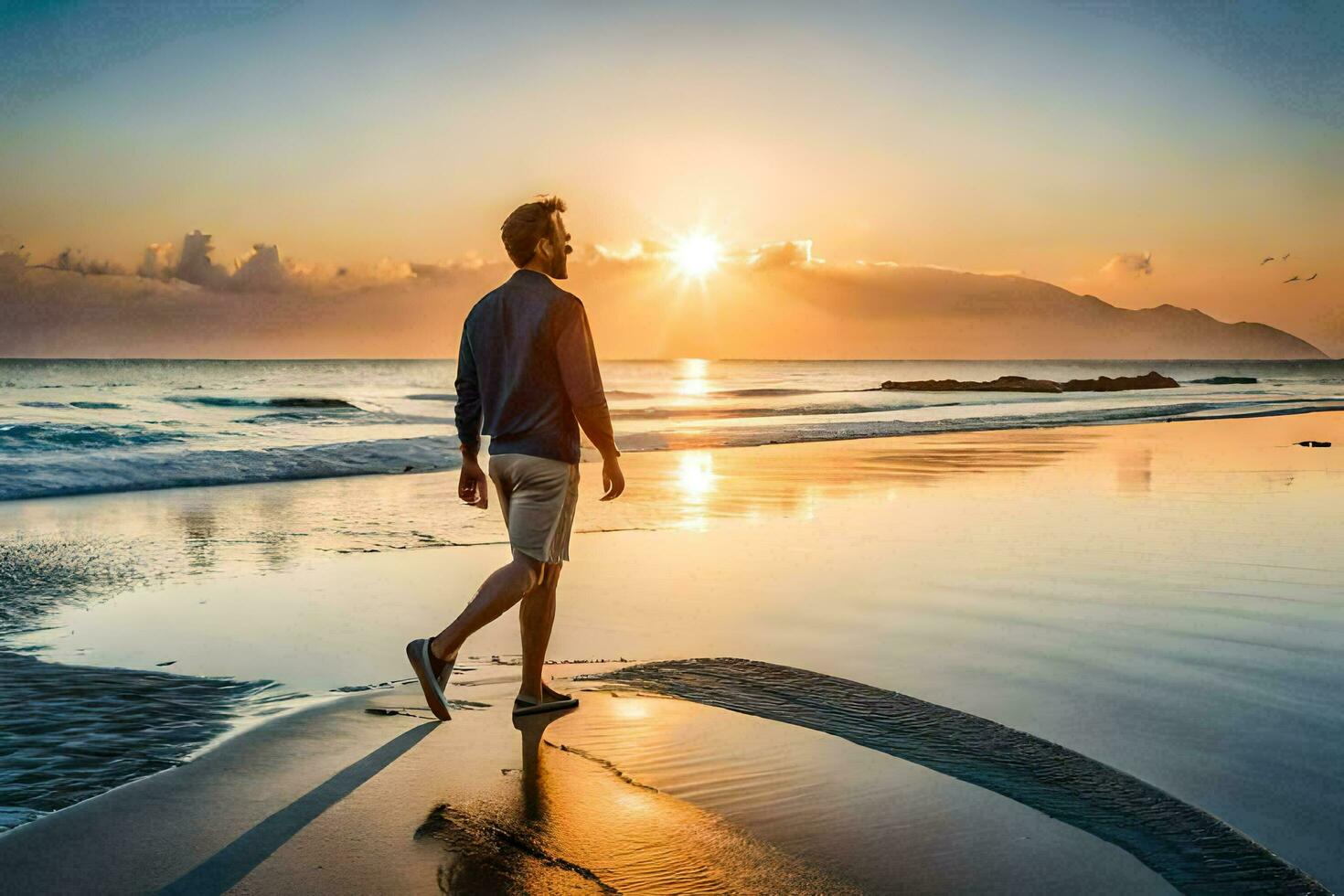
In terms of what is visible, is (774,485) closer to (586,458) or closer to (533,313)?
(586,458)

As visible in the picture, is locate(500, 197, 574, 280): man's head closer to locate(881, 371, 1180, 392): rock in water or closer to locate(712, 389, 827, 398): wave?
locate(712, 389, 827, 398): wave

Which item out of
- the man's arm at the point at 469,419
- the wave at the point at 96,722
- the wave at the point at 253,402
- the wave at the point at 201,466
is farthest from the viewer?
the wave at the point at 253,402

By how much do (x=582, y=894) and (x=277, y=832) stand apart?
90cm

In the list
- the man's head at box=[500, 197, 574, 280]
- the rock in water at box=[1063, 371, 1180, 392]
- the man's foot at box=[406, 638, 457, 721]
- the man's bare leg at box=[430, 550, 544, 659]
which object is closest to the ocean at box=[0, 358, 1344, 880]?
the man's foot at box=[406, 638, 457, 721]

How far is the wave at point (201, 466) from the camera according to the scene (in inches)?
447

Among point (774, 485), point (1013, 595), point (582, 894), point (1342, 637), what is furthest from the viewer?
point (774, 485)

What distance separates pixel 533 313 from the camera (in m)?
3.61

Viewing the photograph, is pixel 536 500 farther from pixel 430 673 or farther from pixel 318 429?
pixel 318 429

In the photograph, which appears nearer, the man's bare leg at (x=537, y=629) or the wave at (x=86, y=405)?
the man's bare leg at (x=537, y=629)

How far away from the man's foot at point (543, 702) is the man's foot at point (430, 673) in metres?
0.25

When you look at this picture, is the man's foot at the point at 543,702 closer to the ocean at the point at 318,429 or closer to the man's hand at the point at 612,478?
the man's hand at the point at 612,478

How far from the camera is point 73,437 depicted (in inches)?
659

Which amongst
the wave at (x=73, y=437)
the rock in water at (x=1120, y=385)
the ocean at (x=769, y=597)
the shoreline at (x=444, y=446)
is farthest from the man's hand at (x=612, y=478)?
the rock in water at (x=1120, y=385)

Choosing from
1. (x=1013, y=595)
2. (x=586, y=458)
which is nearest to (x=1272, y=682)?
(x=1013, y=595)
